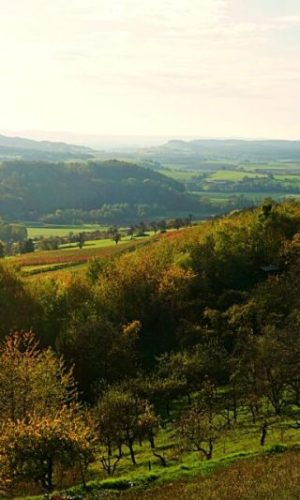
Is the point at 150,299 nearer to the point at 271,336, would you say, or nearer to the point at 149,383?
the point at 149,383

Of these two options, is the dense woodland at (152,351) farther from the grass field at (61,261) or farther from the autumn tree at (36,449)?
the grass field at (61,261)

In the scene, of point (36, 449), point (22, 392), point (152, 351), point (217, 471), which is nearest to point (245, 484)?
point (217, 471)

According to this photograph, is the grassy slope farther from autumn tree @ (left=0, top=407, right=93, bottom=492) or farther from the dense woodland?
the dense woodland

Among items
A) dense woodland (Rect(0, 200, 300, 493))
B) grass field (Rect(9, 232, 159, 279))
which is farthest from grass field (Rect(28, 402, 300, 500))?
grass field (Rect(9, 232, 159, 279))

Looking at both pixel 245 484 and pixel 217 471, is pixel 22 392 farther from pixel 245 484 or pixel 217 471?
pixel 245 484

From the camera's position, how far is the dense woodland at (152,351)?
48.2 m

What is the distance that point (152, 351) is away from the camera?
90.5 meters

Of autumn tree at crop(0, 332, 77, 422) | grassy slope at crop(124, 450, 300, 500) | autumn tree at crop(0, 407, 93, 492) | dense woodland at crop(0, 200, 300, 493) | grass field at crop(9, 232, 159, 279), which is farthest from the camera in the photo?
grass field at crop(9, 232, 159, 279)

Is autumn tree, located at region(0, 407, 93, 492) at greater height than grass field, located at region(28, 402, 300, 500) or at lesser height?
greater

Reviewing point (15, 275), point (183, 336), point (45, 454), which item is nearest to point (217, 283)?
point (183, 336)

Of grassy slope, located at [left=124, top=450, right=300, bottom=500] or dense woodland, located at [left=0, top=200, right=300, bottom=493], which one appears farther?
dense woodland, located at [left=0, top=200, right=300, bottom=493]

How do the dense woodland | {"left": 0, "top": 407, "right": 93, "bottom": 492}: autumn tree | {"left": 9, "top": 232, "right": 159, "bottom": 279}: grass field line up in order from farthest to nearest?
1. {"left": 9, "top": 232, "right": 159, "bottom": 279}: grass field
2. the dense woodland
3. {"left": 0, "top": 407, "right": 93, "bottom": 492}: autumn tree

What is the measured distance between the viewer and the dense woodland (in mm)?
48188

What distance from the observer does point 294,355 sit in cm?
5297
